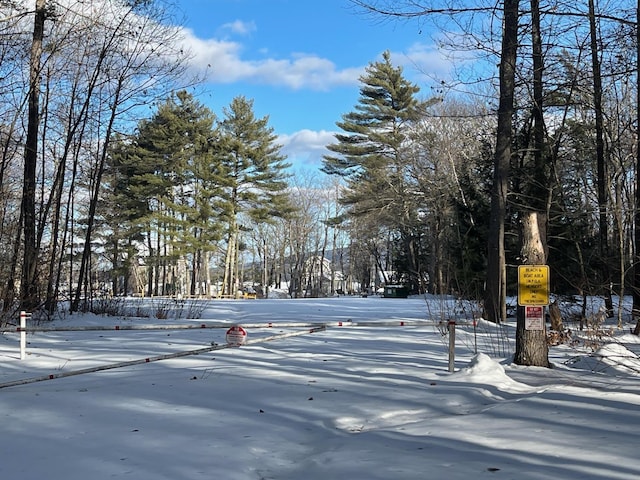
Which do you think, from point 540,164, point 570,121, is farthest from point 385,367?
point 570,121

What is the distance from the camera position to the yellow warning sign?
7.82 m

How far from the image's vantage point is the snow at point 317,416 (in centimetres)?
400

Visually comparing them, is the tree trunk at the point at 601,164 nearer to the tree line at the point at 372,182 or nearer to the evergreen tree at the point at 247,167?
the tree line at the point at 372,182

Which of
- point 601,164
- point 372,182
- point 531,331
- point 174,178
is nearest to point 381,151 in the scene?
point 372,182

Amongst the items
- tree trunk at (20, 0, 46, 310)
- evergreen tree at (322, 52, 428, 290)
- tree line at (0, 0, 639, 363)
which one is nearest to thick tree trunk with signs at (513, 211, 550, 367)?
tree line at (0, 0, 639, 363)

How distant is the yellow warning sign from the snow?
99cm

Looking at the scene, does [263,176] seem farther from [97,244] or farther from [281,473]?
[281,473]

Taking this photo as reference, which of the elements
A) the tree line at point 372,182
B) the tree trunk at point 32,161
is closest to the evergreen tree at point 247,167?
the tree line at point 372,182

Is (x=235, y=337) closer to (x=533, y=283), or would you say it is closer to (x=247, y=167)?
(x=533, y=283)

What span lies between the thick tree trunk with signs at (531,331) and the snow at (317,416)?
211 mm

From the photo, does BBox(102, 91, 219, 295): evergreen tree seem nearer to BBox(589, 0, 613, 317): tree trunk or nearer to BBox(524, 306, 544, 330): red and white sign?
BBox(589, 0, 613, 317): tree trunk

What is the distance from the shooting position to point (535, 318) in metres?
8.04

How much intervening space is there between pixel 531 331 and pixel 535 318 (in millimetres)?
262

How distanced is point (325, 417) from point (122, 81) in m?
15.5
